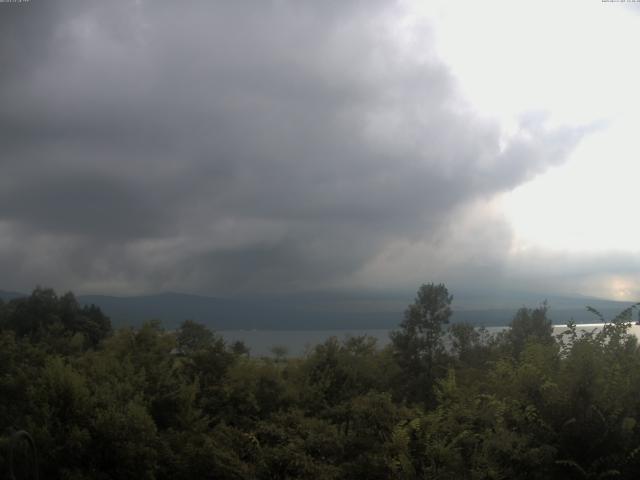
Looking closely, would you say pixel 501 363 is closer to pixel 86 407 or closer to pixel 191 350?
pixel 86 407

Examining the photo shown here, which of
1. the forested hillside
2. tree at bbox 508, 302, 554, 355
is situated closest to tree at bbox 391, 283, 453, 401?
tree at bbox 508, 302, 554, 355

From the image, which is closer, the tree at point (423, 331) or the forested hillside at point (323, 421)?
the forested hillside at point (323, 421)

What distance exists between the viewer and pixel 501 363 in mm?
9609

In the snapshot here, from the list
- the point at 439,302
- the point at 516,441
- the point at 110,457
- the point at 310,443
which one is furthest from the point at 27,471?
the point at 439,302

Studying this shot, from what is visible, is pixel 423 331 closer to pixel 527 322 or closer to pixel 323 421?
pixel 527 322

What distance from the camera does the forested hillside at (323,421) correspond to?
25.6 ft

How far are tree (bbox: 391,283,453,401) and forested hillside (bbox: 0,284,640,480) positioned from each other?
1392 cm

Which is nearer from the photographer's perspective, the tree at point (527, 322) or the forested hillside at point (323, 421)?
the forested hillside at point (323, 421)

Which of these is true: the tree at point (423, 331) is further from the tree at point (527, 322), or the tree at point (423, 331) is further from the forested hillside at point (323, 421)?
the forested hillside at point (323, 421)

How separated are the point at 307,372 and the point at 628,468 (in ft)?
31.4

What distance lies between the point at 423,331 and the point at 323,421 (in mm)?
20095

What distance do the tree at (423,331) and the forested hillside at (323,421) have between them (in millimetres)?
13918

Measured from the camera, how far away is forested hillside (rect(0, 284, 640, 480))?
25.6ft

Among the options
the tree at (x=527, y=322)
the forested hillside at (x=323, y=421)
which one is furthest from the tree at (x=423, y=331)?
the forested hillside at (x=323, y=421)
